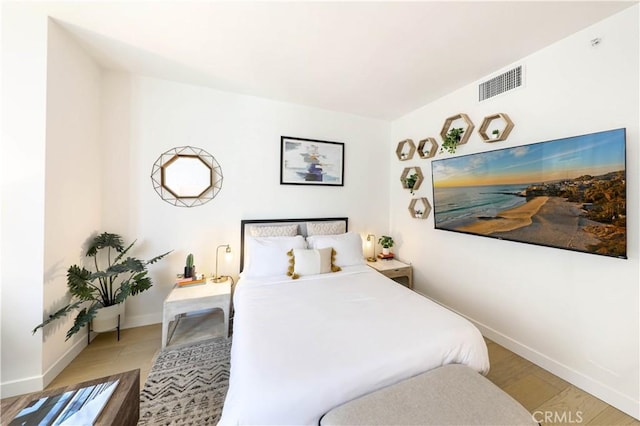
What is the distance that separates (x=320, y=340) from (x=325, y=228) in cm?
183

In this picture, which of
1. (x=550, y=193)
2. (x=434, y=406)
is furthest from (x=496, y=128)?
(x=434, y=406)

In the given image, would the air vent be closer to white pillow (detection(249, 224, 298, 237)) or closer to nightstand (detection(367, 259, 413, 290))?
nightstand (detection(367, 259, 413, 290))

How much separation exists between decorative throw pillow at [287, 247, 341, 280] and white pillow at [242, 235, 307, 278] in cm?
7

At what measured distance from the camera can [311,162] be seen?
323 cm

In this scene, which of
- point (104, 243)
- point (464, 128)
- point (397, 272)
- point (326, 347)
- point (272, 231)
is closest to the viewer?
point (326, 347)

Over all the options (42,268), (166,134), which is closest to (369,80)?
(166,134)

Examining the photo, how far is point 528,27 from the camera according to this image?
173 centimetres

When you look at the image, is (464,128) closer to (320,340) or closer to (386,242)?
(386,242)

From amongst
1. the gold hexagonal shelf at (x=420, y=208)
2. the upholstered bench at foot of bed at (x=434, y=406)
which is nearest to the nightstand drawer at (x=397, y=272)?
the gold hexagonal shelf at (x=420, y=208)

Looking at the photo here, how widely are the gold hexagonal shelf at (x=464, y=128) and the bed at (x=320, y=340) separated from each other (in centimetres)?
182

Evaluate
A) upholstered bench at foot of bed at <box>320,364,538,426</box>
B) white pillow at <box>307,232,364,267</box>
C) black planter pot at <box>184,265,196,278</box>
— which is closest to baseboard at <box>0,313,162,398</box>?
black planter pot at <box>184,265,196,278</box>

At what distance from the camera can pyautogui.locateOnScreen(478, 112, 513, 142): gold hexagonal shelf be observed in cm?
220

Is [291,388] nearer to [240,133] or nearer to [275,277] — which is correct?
[275,277]

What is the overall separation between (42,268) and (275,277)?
5.66 feet
